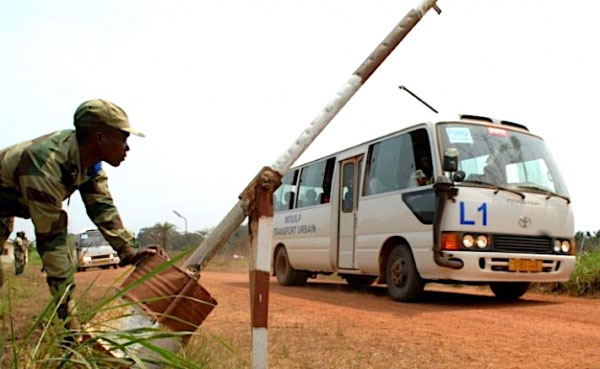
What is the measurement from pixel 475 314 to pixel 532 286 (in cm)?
426

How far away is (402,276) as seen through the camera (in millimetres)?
8219

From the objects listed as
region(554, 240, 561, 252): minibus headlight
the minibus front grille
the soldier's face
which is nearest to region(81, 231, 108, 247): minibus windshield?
the soldier's face

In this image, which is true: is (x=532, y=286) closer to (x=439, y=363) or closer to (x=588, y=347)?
(x=588, y=347)

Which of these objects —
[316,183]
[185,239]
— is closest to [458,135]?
[316,183]

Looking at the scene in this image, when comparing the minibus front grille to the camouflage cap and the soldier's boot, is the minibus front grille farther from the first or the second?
the soldier's boot

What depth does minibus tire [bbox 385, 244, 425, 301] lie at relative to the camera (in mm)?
7926

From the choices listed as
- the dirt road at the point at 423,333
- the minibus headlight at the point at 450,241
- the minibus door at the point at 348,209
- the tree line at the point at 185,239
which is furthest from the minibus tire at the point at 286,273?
→ the tree line at the point at 185,239

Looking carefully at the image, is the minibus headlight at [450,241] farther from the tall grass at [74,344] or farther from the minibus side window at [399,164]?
the tall grass at [74,344]

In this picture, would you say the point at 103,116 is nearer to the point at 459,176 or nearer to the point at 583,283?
the point at 459,176

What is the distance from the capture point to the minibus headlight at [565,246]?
7.80 metres

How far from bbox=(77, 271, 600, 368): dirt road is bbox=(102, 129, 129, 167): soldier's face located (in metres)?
1.58

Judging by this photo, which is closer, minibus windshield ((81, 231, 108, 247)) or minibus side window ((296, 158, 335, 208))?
minibus windshield ((81, 231, 108, 247))

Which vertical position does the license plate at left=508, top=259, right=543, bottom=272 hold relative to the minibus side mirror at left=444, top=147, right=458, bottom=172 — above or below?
below

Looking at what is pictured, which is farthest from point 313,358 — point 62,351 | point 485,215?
point 485,215
